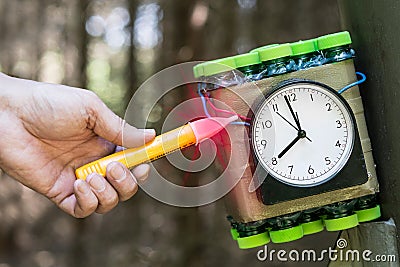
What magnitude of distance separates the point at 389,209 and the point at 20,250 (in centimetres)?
277

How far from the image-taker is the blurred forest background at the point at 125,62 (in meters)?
3.28

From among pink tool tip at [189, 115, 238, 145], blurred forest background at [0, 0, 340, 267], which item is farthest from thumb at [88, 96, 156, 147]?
blurred forest background at [0, 0, 340, 267]

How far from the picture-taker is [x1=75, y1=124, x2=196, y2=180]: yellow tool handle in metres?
1.02

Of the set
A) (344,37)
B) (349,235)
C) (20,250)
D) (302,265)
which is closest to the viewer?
(344,37)

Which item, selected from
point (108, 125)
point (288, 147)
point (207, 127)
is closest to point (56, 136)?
point (108, 125)

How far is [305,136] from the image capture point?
97cm

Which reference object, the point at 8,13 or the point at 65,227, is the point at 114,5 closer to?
the point at 8,13

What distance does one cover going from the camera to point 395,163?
1000 millimetres

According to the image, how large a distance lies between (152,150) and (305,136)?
0.26 meters

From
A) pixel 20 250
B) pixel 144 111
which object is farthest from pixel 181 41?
pixel 20 250

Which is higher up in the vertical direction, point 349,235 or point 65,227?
point 349,235

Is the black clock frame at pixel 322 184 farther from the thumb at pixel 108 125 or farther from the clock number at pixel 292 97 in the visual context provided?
the thumb at pixel 108 125

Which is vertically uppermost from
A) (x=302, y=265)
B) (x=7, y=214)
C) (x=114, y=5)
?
(x=114, y=5)

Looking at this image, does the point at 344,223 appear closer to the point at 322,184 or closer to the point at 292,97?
the point at 322,184
